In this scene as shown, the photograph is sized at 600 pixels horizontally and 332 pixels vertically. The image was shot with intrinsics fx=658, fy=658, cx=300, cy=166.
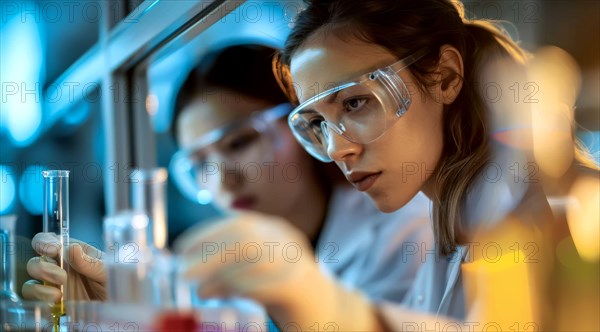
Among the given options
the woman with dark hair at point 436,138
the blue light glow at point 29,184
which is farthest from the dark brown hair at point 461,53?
the blue light glow at point 29,184

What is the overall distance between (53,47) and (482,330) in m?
1.76

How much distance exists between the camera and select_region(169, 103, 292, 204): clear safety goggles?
1463 mm

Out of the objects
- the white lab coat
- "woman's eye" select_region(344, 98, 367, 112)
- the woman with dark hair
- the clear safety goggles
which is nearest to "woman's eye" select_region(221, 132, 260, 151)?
the clear safety goggles

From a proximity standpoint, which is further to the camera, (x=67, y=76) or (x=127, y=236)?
(x=67, y=76)

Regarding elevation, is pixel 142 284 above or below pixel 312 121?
below

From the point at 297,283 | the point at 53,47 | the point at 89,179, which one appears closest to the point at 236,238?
the point at 297,283

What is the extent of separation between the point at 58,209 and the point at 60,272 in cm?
10

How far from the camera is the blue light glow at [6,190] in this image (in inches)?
80.3

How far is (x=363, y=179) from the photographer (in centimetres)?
109

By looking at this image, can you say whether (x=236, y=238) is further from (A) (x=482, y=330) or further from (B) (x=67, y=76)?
(B) (x=67, y=76)

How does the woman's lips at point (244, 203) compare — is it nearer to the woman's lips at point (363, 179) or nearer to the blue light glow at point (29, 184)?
the woman's lips at point (363, 179)

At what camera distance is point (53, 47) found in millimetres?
2182

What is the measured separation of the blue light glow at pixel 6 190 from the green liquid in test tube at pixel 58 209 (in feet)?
3.33

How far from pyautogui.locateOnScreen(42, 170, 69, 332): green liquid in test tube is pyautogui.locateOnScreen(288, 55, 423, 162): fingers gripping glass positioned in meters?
0.41
